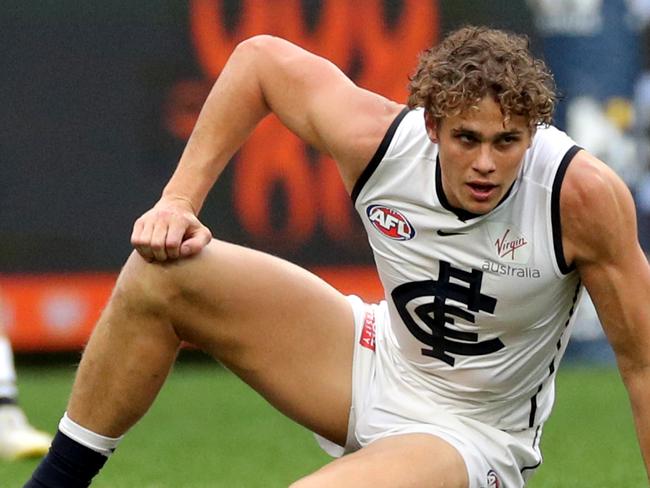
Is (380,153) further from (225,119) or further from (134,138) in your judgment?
(134,138)

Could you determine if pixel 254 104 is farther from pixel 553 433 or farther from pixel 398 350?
pixel 553 433

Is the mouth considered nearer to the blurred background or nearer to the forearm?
the forearm

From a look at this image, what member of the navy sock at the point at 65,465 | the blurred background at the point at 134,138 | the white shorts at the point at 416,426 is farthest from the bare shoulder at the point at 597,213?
the blurred background at the point at 134,138

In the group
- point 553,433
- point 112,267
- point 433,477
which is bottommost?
point 112,267

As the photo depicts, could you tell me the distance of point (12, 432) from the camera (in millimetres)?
5848

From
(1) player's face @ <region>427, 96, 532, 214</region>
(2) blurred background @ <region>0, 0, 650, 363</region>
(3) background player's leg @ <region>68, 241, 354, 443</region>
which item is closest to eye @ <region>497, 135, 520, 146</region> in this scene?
(1) player's face @ <region>427, 96, 532, 214</region>

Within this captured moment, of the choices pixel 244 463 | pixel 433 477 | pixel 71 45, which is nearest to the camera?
pixel 433 477

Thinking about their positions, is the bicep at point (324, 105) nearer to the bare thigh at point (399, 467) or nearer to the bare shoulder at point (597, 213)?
the bare shoulder at point (597, 213)

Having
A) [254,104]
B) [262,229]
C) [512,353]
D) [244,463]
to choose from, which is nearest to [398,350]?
[512,353]

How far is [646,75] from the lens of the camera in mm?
9617

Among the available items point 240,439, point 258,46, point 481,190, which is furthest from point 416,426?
point 240,439

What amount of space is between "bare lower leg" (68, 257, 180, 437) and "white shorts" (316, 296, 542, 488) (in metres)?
0.52

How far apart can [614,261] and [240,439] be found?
11.5ft

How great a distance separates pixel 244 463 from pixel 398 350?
6.86 feet
